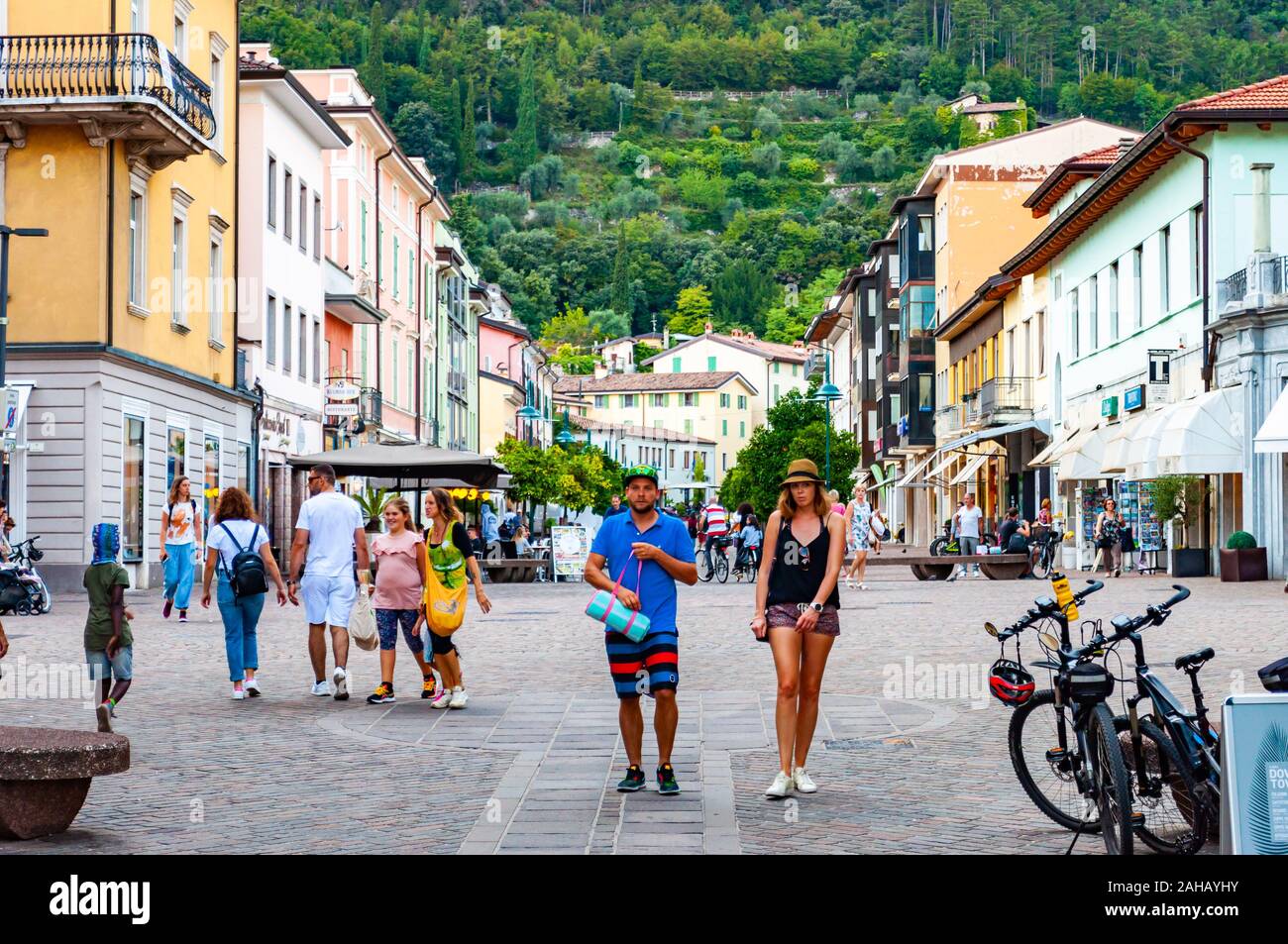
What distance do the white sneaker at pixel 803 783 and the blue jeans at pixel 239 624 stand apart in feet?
19.0

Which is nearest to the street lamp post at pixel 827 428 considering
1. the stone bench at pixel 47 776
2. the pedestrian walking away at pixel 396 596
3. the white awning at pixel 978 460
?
the white awning at pixel 978 460

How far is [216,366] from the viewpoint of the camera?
1401 inches

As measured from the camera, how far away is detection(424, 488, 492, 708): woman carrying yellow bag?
517 inches

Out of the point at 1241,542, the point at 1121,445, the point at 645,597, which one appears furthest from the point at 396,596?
the point at 1121,445

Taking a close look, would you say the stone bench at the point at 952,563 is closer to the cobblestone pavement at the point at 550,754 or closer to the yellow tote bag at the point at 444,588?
the cobblestone pavement at the point at 550,754

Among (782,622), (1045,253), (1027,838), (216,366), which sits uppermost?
(1045,253)

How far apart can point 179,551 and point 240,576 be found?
417 inches

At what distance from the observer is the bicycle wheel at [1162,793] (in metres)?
6.92

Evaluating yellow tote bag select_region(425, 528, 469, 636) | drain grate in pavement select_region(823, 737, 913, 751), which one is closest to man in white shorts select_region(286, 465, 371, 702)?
yellow tote bag select_region(425, 528, 469, 636)

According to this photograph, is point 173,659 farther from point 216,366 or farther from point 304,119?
point 304,119

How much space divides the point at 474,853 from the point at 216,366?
29.5 metres

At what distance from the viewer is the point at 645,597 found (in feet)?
30.4

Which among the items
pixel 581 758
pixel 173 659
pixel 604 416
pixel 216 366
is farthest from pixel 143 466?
pixel 604 416

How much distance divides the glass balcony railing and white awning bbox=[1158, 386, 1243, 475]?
1868cm
